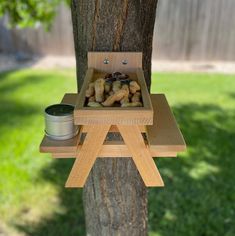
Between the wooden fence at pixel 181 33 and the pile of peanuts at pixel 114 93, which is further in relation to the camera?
the wooden fence at pixel 181 33

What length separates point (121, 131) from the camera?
1.06 m

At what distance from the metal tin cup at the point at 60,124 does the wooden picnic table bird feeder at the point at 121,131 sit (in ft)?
0.06

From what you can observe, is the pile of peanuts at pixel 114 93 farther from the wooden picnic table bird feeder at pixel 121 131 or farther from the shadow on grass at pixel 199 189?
the shadow on grass at pixel 199 189

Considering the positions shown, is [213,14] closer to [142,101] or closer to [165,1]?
[165,1]

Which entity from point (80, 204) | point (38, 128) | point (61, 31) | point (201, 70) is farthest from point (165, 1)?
point (80, 204)

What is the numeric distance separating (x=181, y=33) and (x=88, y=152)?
19.7ft

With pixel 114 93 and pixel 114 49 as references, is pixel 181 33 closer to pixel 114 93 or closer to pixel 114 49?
pixel 114 49

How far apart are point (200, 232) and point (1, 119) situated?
271 centimetres

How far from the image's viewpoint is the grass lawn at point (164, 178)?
262 cm

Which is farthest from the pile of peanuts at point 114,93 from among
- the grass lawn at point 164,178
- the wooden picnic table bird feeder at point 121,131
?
the grass lawn at point 164,178

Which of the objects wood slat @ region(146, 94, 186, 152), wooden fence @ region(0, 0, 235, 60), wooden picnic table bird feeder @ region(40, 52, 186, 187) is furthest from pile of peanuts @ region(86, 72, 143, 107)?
wooden fence @ region(0, 0, 235, 60)

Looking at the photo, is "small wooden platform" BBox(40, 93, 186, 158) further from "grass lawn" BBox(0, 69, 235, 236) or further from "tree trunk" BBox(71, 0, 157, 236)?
"grass lawn" BBox(0, 69, 235, 236)

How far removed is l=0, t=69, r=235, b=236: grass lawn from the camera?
262cm

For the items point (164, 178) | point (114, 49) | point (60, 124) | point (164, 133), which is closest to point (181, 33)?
point (164, 178)
